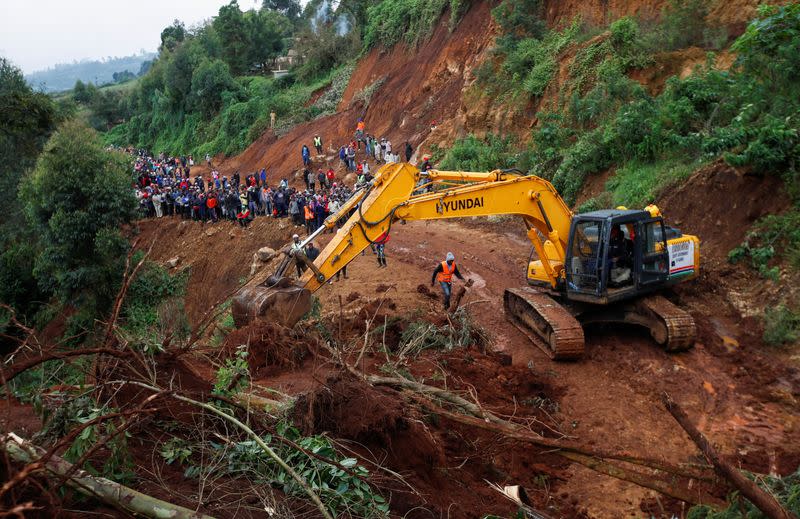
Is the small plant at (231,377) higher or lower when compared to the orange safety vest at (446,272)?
higher

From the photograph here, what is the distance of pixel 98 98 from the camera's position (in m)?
74.3

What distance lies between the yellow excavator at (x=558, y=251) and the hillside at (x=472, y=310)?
2.6 inches

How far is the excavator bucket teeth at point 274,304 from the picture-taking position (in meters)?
8.77

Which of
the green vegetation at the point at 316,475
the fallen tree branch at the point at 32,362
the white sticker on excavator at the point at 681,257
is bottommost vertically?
the white sticker on excavator at the point at 681,257

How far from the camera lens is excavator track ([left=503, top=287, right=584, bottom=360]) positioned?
10.1 meters

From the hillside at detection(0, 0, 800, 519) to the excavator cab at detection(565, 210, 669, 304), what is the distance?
0.06 meters

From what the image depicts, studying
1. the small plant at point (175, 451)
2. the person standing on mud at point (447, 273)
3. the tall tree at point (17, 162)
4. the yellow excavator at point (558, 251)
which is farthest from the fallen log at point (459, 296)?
the tall tree at point (17, 162)

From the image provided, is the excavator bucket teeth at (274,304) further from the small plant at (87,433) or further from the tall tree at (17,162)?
the tall tree at (17,162)

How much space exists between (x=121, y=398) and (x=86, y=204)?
668 inches

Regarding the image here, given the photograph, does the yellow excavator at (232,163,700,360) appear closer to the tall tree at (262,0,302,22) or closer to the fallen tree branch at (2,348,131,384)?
the fallen tree branch at (2,348,131,384)

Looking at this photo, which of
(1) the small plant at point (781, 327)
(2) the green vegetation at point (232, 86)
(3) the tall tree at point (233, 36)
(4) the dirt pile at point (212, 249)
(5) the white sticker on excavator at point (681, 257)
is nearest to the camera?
(1) the small plant at point (781, 327)

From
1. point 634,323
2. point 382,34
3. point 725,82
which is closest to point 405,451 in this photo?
point 634,323

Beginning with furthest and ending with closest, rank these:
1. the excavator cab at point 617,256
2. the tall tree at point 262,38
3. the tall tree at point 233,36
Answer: the tall tree at point 262,38 < the tall tree at point 233,36 < the excavator cab at point 617,256

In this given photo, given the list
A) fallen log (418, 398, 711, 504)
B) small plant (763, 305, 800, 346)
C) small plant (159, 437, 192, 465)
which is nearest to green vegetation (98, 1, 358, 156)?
small plant (763, 305, 800, 346)
